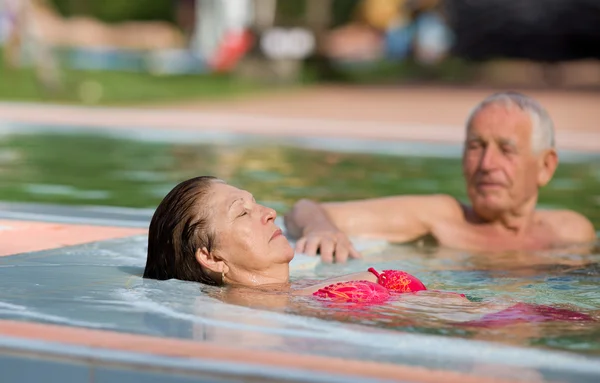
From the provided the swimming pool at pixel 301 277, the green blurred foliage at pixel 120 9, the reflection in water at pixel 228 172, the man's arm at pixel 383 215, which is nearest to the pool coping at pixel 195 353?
the swimming pool at pixel 301 277

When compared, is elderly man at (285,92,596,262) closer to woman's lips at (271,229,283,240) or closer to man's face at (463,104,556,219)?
man's face at (463,104,556,219)

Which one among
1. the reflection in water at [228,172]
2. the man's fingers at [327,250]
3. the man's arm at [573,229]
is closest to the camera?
the man's fingers at [327,250]

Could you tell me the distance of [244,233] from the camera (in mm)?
3961

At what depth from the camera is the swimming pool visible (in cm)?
304

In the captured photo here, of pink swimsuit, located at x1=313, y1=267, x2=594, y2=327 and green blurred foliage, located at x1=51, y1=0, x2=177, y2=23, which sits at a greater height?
green blurred foliage, located at x1=51, y1=0, x2=177, y2=23

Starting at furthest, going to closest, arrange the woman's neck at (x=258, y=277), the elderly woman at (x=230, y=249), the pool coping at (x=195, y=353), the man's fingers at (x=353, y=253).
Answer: the man's fingers at (x=353, y=253), the woman's neck at (x=258, y=277), the elderly woman at (x=230, y=249), the pool coping at (x=195, y=353)

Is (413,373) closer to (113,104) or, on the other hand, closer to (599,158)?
(599,158)

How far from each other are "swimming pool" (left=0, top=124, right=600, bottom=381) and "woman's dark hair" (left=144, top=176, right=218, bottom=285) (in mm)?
122

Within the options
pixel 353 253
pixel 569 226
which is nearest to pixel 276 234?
pixel 353 253

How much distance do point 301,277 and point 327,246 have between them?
35 cm

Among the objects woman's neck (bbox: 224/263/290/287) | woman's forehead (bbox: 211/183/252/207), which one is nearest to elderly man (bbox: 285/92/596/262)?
woman's neck (bbox: 224/263/290/287)

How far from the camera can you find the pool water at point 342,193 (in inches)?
139

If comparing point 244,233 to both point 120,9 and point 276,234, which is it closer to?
point 276,234

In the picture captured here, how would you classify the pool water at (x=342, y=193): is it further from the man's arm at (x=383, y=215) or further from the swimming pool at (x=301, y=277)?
the man's arm at (x=383, y=215)
